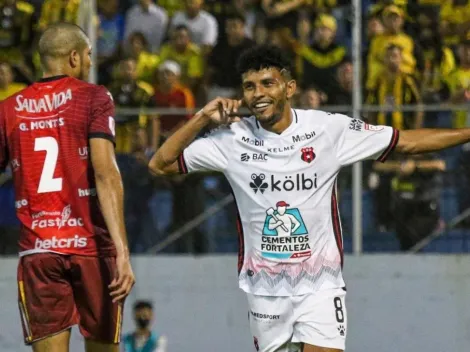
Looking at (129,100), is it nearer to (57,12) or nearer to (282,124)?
(57,12)

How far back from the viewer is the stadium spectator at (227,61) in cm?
1093

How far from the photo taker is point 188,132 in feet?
20.9

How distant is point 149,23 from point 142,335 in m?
3.29

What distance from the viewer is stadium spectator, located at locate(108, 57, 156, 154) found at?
1034cm

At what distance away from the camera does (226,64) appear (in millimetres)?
11016

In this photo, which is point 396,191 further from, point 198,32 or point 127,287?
point 127,287

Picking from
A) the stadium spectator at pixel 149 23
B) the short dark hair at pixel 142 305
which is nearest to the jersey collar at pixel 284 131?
the short dark hair at pixel 142 305

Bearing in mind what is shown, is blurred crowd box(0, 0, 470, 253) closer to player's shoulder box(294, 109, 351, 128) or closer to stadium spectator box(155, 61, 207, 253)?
stadium spectator box(155, 61, 207, 253)

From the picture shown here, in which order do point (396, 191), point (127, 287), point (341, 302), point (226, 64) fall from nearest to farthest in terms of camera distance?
point (127, 287), point (341, 302), point (396, 191), point (226, 64)

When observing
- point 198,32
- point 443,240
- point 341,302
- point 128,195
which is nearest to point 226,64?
point 198,32

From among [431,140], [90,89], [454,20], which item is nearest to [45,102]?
[90,89]

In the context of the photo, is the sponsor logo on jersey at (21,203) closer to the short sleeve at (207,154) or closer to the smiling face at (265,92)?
the short sleeve at (207,154)

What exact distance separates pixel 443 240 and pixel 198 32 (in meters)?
3.21

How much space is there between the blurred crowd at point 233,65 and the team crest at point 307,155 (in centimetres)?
373
